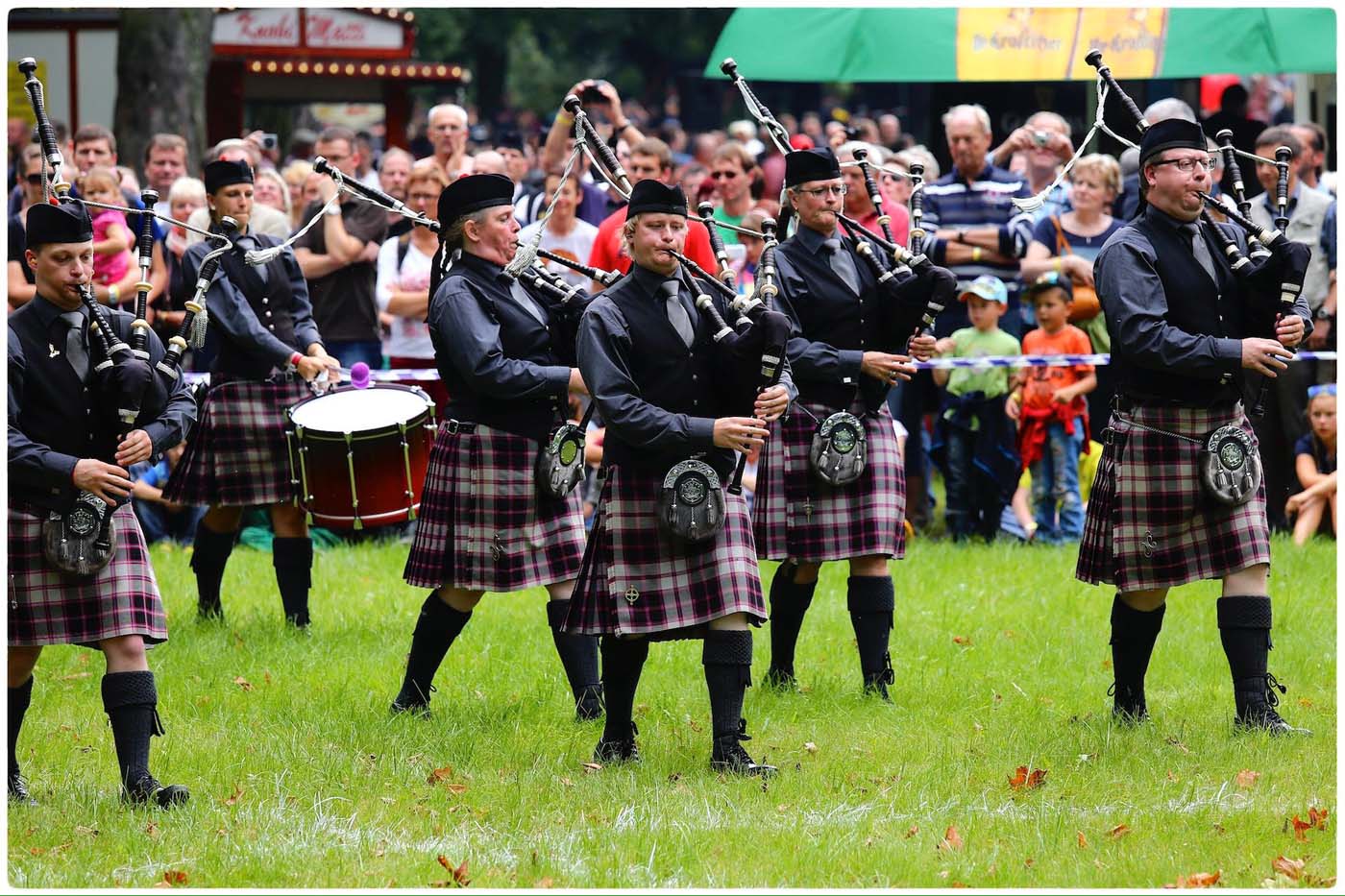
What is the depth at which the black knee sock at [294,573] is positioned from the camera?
7.20 metres

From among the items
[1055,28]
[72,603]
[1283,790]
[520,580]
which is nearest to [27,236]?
[72,603]

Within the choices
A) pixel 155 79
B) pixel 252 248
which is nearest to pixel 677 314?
pixel 252 248

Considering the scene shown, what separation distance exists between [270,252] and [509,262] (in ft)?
2.94

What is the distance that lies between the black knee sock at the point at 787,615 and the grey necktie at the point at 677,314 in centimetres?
135

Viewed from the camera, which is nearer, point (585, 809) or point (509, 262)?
point (585, 809)

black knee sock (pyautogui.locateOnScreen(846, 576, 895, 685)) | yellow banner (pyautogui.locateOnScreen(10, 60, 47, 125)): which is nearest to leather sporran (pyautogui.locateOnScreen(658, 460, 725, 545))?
black knee sock (pyautogui.locateOnScreen(846, 576, 895, 685))

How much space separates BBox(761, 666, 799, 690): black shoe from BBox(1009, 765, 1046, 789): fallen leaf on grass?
49.4 inches

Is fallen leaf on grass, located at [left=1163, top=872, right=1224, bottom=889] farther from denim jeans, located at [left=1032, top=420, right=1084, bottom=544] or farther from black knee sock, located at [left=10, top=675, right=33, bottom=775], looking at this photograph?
denim jeans, located at [left=1032, top=420, right=1084, bottom=544]

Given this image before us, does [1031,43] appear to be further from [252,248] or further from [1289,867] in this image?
[1289,867]

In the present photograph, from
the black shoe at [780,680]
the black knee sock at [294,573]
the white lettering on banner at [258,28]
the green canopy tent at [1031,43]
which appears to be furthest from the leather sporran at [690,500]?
the white lettering on banner at [258,28]

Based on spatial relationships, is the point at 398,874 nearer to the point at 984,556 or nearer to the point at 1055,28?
the point at 984,556

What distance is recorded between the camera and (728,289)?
17.6ft

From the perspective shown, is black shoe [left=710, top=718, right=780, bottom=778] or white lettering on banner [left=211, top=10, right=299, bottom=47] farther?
white lettering on banner [left=211, top=10, right=299, bottom=47]

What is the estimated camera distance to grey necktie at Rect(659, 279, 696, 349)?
518cm
